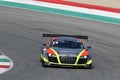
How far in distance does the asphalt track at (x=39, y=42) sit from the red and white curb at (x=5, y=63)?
243 millimetres

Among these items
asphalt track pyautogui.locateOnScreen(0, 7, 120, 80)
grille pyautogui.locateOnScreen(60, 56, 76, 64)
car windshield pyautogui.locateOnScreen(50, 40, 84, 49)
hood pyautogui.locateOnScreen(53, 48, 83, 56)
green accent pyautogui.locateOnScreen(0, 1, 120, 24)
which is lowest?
green accent pyautogui.locateOnScreen(0, 1, 120, 24)

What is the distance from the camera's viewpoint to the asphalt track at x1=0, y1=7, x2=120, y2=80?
18359mm

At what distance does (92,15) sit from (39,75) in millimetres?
18814

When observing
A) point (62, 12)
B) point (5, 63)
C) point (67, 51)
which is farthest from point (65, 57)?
point (62, 12)

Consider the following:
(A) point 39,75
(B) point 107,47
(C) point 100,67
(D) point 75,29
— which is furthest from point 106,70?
(D) point 75,29

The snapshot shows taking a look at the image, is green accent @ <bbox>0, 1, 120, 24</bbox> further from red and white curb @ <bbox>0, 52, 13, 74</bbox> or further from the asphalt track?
red and white curb @ <bbox>0, 52, 13, 74</bbox>

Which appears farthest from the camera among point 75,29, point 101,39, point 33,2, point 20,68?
point 33,2

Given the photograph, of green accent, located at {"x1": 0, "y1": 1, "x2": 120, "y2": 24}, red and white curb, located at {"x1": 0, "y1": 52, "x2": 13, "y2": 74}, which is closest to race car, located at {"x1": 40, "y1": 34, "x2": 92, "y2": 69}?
red and white curb, located at {"x1": 0, "y1": 52, "x2": 13, "y2": 74}

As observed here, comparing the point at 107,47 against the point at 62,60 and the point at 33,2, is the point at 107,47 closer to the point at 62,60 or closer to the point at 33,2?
the point at 62,60

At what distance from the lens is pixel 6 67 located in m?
19.2

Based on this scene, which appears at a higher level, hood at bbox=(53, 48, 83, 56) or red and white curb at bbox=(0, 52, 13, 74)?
hood at bbox=(53, 48, 83, 56)

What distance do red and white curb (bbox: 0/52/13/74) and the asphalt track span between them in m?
0.24

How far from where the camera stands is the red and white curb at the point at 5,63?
18725mm

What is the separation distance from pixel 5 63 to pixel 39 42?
22.0 feet
